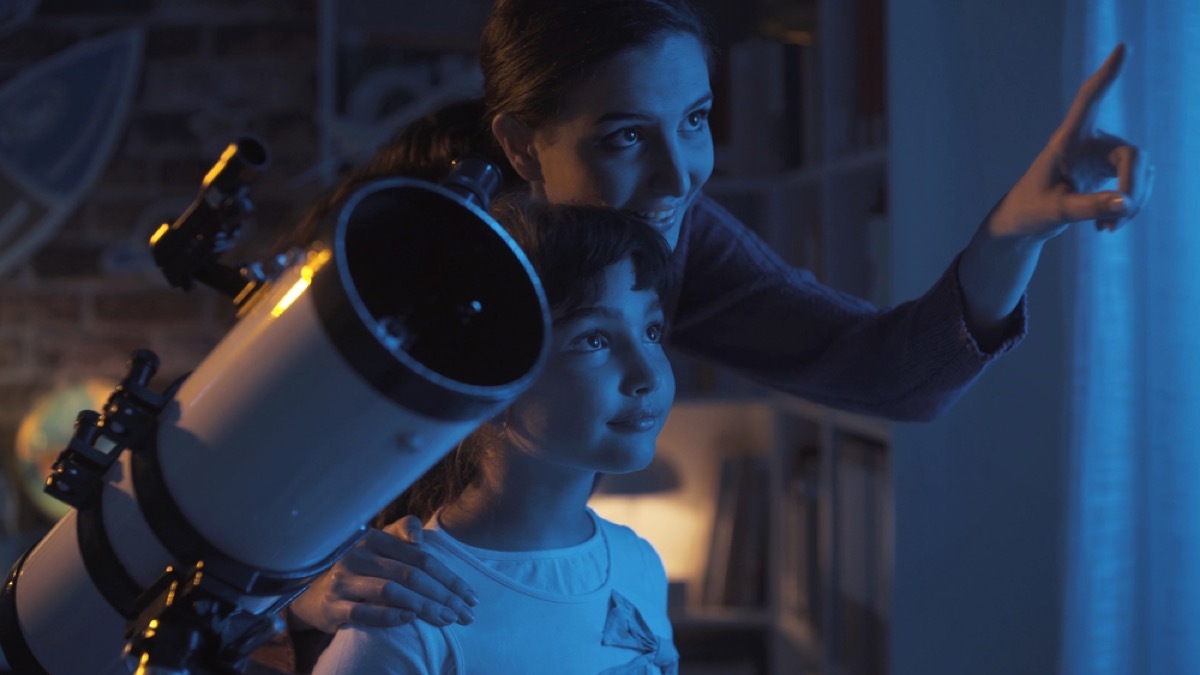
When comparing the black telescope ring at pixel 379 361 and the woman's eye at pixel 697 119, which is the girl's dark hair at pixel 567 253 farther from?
the black telescope ring at pixel 379 361

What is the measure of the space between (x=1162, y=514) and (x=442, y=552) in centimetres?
83

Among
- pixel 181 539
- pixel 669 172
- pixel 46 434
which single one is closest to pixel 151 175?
pixel 46 434

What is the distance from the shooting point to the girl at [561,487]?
0.84 m

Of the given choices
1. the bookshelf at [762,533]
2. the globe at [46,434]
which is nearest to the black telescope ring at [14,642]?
the bookshelf at [762,533]

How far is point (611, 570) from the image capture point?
3.17 feet

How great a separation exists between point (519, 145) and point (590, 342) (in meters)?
0.29

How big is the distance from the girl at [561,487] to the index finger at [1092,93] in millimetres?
338

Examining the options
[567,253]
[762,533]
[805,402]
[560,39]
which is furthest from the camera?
[762,533]

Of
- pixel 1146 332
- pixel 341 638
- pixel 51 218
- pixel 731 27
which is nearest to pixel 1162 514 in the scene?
pixel 1146 332

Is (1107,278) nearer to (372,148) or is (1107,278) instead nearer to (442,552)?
(442,552)

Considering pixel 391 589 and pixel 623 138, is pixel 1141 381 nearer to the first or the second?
pixel 623 138

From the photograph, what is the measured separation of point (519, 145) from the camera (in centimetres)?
108

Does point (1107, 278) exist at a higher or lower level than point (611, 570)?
higher

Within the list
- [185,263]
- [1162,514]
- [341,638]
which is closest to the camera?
[185,263]
